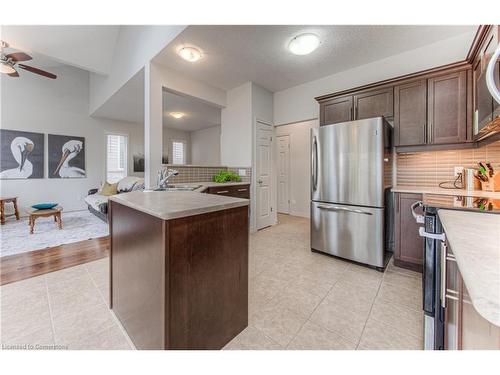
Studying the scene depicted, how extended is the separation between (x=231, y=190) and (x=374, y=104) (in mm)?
2207

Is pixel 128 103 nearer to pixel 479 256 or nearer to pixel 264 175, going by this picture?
pixel 264 175

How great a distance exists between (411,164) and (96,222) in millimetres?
5697

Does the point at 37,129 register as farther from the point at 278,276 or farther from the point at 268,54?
the point at 278,276

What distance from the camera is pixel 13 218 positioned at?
4.54m

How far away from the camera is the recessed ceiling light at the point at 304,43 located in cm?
229

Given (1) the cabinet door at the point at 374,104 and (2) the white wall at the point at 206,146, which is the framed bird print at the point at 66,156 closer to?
(2) the white wall at the point at 206,146

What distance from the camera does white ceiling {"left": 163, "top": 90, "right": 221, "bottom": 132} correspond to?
458cm

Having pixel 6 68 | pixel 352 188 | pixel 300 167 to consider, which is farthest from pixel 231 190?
pixel 6 68

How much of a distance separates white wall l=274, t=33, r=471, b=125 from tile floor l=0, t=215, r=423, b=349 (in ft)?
8.09

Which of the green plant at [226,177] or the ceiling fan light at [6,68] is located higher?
the ceiling fan light at [6,68]

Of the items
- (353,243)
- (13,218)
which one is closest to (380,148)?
(353,243)

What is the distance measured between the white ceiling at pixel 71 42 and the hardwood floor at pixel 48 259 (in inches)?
122

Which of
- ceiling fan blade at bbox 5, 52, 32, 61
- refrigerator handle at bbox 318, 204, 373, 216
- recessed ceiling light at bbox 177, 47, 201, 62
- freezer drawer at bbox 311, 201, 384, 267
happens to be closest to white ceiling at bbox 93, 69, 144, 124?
recessed ceiling light at bbox 177, 47, 201, 62

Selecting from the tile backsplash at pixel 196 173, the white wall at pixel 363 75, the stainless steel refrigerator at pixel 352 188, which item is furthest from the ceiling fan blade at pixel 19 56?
the stainless steel refrigerator at pixel 352 188
